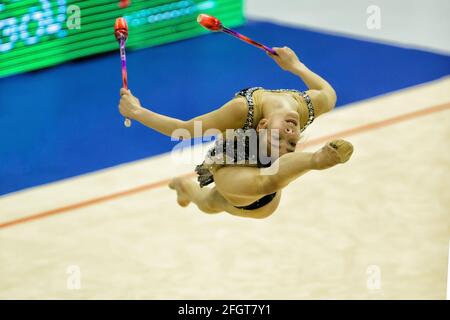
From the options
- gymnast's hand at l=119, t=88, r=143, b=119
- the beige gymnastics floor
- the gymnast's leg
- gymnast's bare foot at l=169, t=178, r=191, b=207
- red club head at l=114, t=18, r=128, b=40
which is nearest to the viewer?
red club head at l=114, t=18, r=128, b=40

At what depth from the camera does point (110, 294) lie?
6.15 meters

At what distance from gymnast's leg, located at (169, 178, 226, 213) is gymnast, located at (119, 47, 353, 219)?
1.36 feet

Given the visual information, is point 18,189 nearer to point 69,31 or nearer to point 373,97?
point 69,31

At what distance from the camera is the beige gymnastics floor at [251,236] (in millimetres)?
6234

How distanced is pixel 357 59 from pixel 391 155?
43.1 inches

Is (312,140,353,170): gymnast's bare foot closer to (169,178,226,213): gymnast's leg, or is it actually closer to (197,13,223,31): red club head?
(197,13,223,31): red club head

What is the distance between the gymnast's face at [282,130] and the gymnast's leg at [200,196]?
2.44 ft

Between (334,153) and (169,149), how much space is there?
420 cm

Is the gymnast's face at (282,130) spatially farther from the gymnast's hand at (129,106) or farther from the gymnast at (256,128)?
the gymnast's hand at (129,106)

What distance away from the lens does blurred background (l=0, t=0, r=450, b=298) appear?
20.6ft

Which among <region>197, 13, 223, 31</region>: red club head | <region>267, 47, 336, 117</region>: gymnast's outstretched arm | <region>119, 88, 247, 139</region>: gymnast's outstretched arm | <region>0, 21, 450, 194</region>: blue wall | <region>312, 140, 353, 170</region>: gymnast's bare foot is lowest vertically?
<region>312, 140, 353, 170</region>: gymnast's bare foot

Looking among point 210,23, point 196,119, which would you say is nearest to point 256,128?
point 196,119

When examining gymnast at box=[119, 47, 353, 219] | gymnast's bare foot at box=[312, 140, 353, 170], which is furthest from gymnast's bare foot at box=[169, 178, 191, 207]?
gymnast's bare foot at box=[312, 140, 353, 170]

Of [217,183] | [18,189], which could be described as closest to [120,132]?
[18,189]
